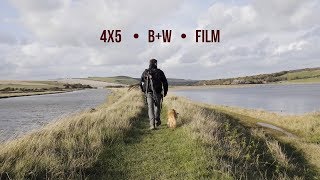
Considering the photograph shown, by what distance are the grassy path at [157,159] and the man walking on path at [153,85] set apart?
181cm

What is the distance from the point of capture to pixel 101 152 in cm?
1205

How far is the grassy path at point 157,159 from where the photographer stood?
987cm

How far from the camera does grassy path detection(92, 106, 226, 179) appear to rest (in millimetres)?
9867

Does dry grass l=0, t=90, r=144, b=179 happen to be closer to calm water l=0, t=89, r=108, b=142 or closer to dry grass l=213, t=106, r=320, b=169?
calm water l=0, t=89, r=108, b=142

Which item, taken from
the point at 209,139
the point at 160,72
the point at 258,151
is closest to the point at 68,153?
the point at 209,139

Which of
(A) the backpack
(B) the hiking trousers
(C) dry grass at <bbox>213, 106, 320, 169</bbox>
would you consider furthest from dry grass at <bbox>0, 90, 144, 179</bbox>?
(C) dry grass at <bbox>213, 106, 320, 169</bbox>

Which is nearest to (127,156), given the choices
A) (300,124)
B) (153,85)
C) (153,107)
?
(153,85)

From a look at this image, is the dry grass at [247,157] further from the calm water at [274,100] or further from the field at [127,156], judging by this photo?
the calm water at [274,100]

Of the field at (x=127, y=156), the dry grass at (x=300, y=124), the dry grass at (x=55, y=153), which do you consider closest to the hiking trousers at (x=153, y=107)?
the field at (x=127, y=156)

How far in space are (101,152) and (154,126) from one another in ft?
16.9

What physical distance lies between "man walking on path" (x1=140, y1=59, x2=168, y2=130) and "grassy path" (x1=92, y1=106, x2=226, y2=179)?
1806 mm

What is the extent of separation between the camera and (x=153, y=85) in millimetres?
16516

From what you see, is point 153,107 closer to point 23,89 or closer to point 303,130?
point 303,130

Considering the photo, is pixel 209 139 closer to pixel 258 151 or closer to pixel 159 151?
pixel 159 151
